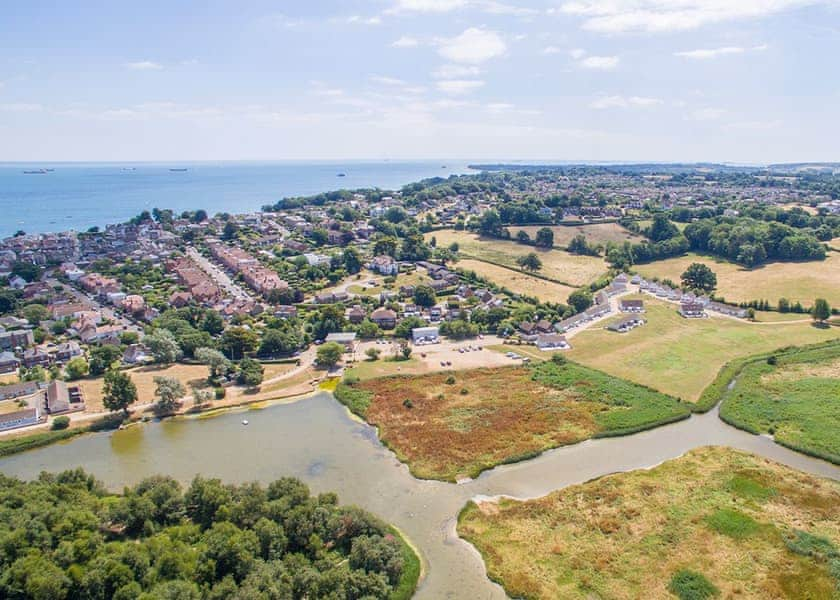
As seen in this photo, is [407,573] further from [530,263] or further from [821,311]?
[530,263]

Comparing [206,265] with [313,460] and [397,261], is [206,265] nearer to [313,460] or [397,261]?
[397,261]

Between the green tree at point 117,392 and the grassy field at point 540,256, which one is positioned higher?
the grassy field at point 540,256

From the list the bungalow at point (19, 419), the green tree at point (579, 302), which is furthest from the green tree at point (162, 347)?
the green tree at point (579, 302)

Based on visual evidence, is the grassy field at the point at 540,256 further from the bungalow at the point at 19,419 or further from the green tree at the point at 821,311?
the bungalow at the point at 19,419

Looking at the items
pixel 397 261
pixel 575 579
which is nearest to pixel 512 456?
pixel 575 579

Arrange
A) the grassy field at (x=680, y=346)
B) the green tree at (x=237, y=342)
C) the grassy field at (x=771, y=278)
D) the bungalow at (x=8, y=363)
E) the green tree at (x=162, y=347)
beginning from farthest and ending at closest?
the grassy field at (x=771, y=278)
the green tree at (x=237, y=342)
the green tree at (x=162, y=347)
the bungalow at (x=8, y=363)
the grassy field at (x=680, y=346)

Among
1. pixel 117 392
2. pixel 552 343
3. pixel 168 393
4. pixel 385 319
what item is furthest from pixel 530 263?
pixel 117 392

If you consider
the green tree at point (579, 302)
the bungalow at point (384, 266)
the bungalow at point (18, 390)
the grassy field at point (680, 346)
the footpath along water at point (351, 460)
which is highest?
the bungalow at point (384, 266)

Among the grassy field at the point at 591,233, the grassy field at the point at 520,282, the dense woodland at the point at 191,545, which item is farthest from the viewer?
the grassy field at the point at 591,233

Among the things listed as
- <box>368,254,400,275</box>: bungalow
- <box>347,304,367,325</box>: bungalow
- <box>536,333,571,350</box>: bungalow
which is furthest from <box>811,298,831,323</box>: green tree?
<box>368,254,400,275</box>: bungalow
